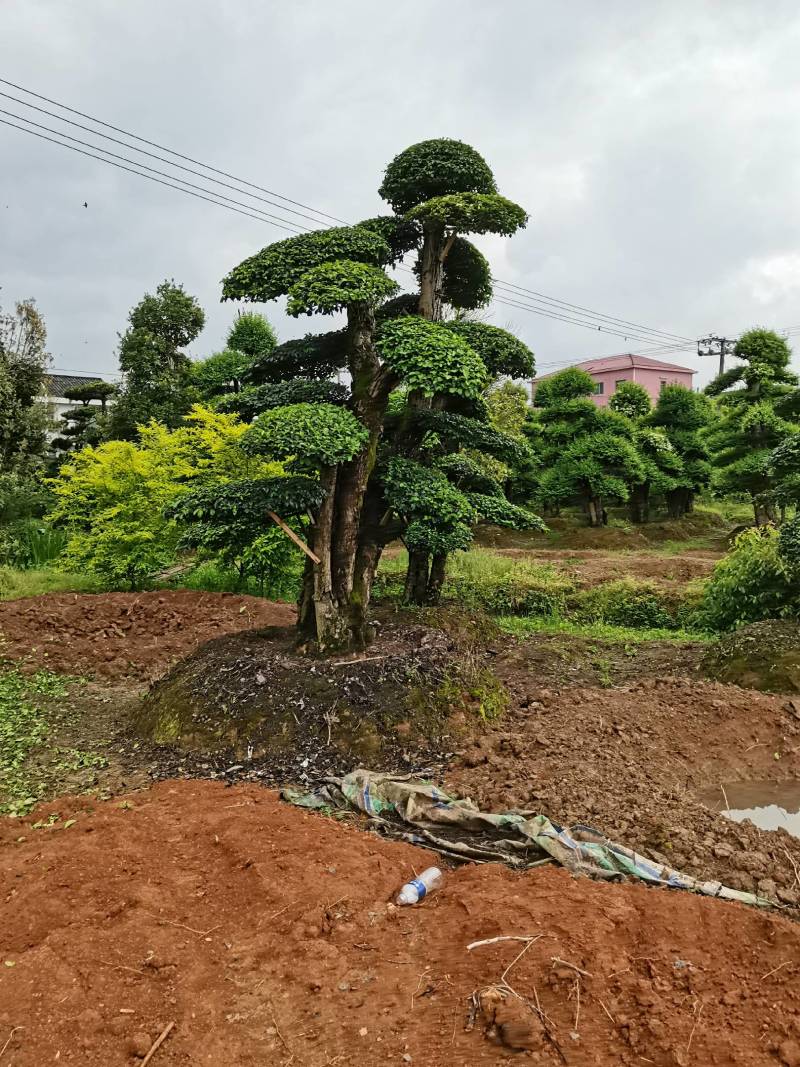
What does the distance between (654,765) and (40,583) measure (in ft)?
34.6

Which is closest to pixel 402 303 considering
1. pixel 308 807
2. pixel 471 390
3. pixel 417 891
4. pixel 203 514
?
pixel 471 390

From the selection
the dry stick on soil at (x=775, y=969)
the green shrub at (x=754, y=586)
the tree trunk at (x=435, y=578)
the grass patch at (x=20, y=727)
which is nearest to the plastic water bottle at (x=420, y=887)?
the dry stick on soil at (x=775, y=969)

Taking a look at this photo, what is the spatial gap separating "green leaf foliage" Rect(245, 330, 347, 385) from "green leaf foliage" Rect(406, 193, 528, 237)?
1211 mm

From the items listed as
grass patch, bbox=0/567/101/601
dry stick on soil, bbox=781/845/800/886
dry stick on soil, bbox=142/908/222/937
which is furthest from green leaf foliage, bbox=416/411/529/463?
grass patch, bbox=0/567/101/601

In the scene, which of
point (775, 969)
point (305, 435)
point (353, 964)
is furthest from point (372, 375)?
point (775, 969)

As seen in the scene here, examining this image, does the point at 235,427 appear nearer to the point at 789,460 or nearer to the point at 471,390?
the point at 471,390

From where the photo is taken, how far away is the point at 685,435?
71.7 ft

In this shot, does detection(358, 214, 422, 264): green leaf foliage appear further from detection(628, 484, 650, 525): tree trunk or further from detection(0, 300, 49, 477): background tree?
detection(628, 484, 650, 525): tree trunk

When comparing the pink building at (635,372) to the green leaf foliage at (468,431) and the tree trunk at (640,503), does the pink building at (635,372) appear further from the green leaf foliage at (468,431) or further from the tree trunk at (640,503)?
the green leaf foliage at (468,431)

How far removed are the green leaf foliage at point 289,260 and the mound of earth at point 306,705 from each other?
2826 mm

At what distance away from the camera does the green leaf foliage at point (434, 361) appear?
4.87 metres

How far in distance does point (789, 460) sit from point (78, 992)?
812cm

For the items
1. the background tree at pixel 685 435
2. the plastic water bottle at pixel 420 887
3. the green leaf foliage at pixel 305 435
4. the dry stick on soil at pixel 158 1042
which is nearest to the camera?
the dry stick on soil at pixel 158 1042

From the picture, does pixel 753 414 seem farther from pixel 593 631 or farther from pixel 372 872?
pixel 372 872
